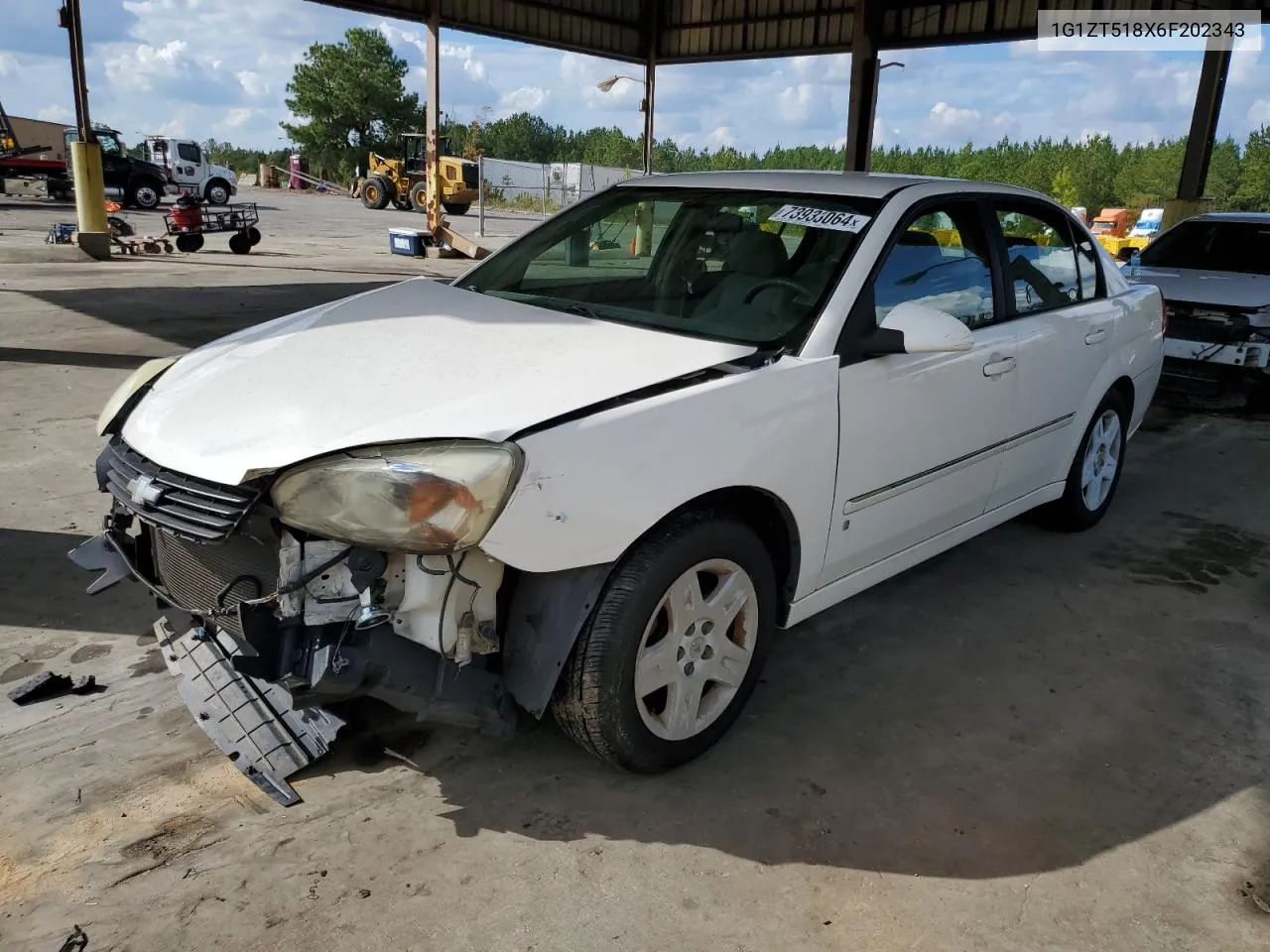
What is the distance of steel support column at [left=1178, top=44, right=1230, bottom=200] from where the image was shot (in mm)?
12625

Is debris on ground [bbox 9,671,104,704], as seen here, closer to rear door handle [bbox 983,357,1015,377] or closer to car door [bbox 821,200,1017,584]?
car door [bbox 821,200,1017,584]

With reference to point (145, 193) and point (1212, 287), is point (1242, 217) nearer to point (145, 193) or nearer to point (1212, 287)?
point (1212, 287)

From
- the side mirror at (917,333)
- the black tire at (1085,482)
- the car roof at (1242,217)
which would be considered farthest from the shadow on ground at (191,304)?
the car roof at (1242,217)

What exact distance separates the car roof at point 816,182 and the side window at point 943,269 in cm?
13

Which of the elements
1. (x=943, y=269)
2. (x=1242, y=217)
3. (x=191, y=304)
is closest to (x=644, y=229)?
(x=943, y=269)

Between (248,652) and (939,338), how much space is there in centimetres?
208

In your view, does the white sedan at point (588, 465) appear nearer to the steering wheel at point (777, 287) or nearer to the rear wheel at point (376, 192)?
the steering wheel at point (777, 287)

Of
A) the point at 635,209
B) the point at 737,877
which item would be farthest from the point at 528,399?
the point at 635,209

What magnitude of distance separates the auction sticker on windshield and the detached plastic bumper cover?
217 cm

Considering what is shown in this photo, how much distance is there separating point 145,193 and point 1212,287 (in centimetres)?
3061

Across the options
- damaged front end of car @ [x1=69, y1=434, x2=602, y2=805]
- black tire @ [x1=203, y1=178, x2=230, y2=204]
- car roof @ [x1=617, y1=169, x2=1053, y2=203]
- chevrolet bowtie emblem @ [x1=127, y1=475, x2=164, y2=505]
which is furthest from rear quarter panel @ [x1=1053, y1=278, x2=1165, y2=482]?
black tire @ [x1=203, y1=178, x2=230, y2=204]

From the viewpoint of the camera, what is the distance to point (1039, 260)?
4.07 meters

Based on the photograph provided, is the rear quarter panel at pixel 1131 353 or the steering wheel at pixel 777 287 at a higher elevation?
the steering wheel at pixel 777 287

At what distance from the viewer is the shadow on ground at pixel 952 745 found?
251 cm
